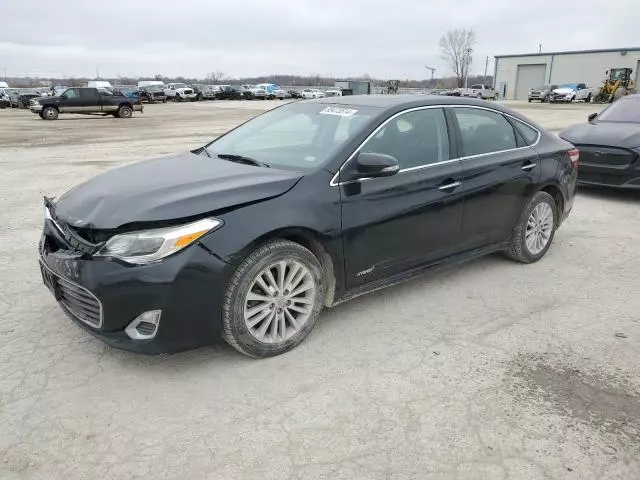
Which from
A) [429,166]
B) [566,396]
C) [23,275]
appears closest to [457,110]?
[429,166]

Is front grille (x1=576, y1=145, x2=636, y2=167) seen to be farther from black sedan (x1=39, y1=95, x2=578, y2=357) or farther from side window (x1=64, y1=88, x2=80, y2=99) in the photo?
side window (x1=64, y1=88, x2=80, y2=99)

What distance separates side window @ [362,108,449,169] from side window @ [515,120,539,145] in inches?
43.3

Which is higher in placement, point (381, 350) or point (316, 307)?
point (316, 307)

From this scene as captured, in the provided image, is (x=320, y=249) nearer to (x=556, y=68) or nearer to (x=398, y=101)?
(x=398, y=101)

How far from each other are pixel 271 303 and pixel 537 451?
1636 mm

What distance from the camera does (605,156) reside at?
7777mm

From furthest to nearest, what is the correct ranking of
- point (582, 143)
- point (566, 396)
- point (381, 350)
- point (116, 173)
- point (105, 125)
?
point (105, 125) < point (582, 143) < point (116, 173) < point (381, 350) < point (566, 396)

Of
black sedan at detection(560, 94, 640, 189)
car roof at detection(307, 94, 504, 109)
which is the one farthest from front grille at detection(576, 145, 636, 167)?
car roof at detection(307, 94, 504, 109)

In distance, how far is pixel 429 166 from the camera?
4.08 m

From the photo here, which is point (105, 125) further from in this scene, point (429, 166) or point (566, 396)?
point (566, 396)

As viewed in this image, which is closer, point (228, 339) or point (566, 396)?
point (566, 396)

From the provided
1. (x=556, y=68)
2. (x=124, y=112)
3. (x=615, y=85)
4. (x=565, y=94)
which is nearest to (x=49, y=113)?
(x=124, y=112)

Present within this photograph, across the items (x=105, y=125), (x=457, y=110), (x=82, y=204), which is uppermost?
(x=457, y=110)

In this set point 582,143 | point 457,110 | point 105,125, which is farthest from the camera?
point 105,125
